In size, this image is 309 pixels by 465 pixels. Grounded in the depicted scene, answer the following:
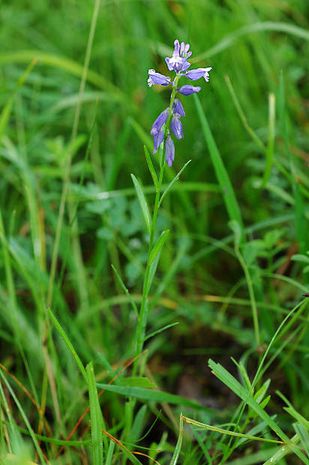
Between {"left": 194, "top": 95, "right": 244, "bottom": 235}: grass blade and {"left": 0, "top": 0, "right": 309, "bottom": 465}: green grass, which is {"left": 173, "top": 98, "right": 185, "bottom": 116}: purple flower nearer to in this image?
{"left": 0, "top": 0, "right": 309, "bottom": 465}: green grass

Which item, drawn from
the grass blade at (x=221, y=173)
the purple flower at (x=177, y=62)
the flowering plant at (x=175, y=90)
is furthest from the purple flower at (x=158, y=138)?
the grass blade at (x=221, y=173)

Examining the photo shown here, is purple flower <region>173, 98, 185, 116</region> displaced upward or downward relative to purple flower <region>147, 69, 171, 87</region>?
downward

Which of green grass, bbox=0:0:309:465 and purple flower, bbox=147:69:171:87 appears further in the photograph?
green grass, bbox=0:0:309:465

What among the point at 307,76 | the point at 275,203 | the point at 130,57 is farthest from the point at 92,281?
the point at 307,76

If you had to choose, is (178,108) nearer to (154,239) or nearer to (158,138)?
(158,138)

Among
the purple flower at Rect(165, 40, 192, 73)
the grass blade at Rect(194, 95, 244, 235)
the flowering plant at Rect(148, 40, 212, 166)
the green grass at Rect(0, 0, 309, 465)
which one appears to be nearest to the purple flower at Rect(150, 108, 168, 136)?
the flowering plant at Rect(148, 40, 212, 166)
